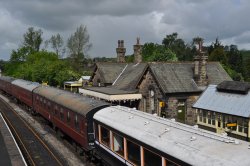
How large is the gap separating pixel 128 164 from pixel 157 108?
2131 centimetres

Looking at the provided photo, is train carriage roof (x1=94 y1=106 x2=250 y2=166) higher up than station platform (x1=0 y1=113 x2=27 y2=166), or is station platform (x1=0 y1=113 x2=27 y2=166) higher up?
train carriage roof (x1=94 y1=106 x2=250 y2=166)

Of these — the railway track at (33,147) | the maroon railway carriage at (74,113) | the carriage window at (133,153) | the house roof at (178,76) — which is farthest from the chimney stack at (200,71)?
the carriage window at (133,153)

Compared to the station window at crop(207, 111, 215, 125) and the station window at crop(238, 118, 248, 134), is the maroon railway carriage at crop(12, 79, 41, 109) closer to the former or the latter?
the station window at crop(207, 111, 215, 125)

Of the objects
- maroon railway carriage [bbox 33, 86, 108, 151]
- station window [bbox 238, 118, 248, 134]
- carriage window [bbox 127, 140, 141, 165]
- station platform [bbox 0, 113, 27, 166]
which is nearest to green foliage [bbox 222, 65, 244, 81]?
station window [bbox 238, 118, 248, 134]

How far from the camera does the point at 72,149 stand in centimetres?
2256

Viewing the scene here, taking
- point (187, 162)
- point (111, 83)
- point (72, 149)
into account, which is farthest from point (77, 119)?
point (111, 83)

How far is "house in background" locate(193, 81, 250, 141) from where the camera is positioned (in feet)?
77.2

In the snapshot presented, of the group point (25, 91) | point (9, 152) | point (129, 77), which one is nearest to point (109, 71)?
point (129, 77)

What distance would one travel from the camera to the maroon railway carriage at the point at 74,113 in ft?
56.6

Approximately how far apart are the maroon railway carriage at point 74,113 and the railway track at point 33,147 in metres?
1.72

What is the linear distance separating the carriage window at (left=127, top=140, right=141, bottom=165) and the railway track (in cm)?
829

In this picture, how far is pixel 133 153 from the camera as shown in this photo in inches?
483

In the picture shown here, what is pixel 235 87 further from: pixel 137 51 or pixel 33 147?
pixel 137 51

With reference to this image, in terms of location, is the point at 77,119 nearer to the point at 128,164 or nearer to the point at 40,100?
the point at 128,164
